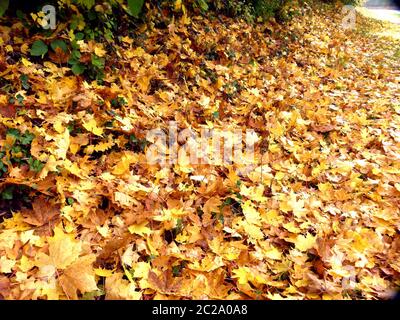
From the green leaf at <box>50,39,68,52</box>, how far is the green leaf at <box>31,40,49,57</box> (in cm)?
7

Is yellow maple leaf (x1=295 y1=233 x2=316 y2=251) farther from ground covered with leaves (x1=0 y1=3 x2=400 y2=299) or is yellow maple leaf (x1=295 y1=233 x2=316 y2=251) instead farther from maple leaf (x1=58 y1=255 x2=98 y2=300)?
maple leaf (x1=58 y1=255 x2=98 y2=300)

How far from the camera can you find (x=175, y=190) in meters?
2.44

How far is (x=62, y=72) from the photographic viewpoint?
2.98 m

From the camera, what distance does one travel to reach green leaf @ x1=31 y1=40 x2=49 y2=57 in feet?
9.59

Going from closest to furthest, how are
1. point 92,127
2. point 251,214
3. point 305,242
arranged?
1. point 305,242
2. point 251,214
3. point 92,127

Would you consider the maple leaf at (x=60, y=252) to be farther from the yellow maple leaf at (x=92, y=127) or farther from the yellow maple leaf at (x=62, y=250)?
the yellow maple leaf at (x=92, y=127)

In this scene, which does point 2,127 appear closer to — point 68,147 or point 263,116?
point 68,147

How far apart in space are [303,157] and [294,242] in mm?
1241

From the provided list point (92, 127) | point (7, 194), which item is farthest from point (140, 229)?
point (92, 127)

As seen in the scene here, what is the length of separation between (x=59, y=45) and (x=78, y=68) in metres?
0.26

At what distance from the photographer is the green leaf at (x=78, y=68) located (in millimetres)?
2998

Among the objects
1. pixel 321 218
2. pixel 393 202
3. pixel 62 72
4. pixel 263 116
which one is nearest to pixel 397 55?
pixel 263 116

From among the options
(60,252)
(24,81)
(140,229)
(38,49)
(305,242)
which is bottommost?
(305,242)

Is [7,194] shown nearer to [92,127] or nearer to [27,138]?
[27,138]
